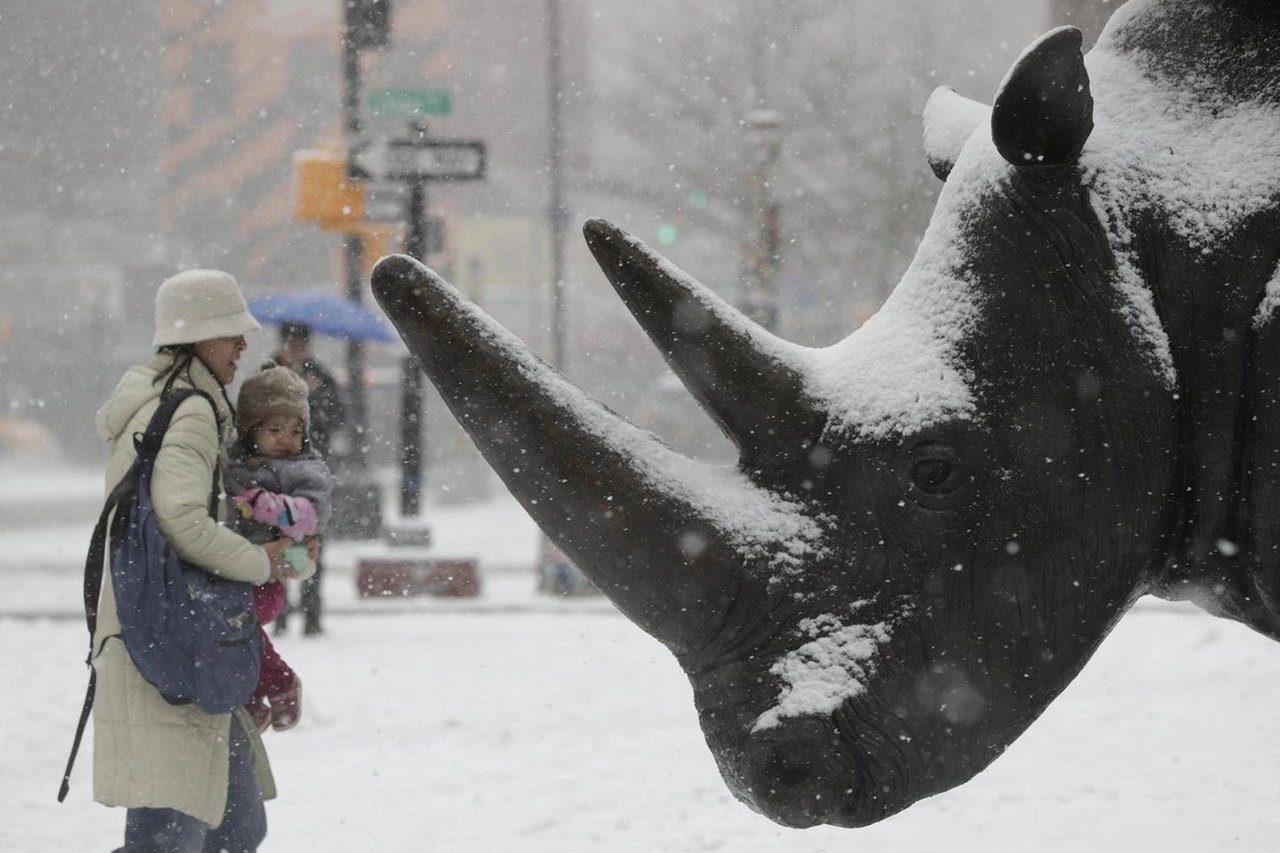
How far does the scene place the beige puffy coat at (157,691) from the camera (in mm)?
3729

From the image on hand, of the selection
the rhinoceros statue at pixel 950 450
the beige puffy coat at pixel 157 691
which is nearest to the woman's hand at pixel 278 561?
the beige puffy coat at pixel 157 691

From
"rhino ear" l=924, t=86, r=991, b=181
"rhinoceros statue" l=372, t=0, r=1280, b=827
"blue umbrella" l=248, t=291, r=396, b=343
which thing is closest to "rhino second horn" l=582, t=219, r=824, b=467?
"rhinoceros statue" l=372, t=0, r=1280, b=827

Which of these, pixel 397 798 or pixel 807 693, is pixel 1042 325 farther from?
pixel 397 798

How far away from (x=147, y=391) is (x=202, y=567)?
48cm

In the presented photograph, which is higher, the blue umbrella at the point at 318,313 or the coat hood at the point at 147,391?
the coat hood at the point at 147,391

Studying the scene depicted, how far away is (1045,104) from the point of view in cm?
239

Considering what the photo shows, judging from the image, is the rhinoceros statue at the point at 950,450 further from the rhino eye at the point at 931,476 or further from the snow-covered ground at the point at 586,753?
the snow-covered ground at the point at 586,753

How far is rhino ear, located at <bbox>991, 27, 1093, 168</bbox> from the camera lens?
2357 millimetres

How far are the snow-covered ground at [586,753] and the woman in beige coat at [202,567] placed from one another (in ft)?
5.25

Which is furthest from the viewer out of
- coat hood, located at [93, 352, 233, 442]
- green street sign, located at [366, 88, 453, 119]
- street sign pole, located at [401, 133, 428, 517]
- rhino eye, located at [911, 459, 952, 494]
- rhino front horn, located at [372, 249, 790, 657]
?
street sign pole, located at [401, 133, 428, 517]

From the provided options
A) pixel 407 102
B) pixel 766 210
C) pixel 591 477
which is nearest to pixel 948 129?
pixel 591 477

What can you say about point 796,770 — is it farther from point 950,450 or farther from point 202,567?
point 202,567

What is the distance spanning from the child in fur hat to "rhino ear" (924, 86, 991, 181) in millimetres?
1959

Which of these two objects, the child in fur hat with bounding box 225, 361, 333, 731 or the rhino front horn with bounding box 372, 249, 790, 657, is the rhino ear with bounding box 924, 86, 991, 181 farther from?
the child in fur hat with bounding box 225, 361, 333, 731
